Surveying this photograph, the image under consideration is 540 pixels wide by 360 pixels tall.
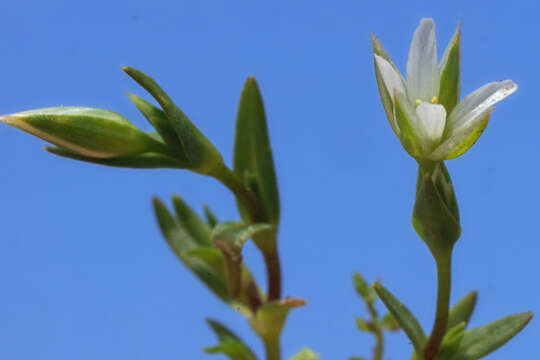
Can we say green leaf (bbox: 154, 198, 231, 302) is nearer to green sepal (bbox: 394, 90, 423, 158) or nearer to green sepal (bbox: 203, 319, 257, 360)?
green sepal (bbox: 203, 319, 257, 360)

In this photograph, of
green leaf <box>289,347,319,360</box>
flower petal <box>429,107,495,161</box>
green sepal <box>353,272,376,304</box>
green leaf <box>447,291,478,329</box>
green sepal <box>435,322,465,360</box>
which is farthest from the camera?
green sepal <box>353,272,376,304</box>

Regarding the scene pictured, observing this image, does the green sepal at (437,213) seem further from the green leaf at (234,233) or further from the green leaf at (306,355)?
the green leaf at (306,355)

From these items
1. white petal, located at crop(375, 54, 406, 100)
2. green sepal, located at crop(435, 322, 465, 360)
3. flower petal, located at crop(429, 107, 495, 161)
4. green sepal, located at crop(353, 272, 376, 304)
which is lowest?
green sepal, located at crop(435, 322, 465, 360)

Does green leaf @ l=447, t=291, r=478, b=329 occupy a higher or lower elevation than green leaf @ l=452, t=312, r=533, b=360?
higher

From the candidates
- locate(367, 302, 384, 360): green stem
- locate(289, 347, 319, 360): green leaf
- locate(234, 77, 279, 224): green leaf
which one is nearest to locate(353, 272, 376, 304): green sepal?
locate(367, 302, 384, 360): green stem

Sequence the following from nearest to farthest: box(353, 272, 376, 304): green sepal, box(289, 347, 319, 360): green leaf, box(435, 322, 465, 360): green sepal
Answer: box(435, 322, 465, 360): green sepal < box(289, 347, 319, 360): green leaf < box(353, 272, 376, 304): green sepal

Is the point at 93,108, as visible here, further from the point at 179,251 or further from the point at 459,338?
the point at 459,338

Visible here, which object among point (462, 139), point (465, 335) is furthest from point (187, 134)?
point (465, 335)

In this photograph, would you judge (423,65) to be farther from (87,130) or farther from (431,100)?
(87,130)
